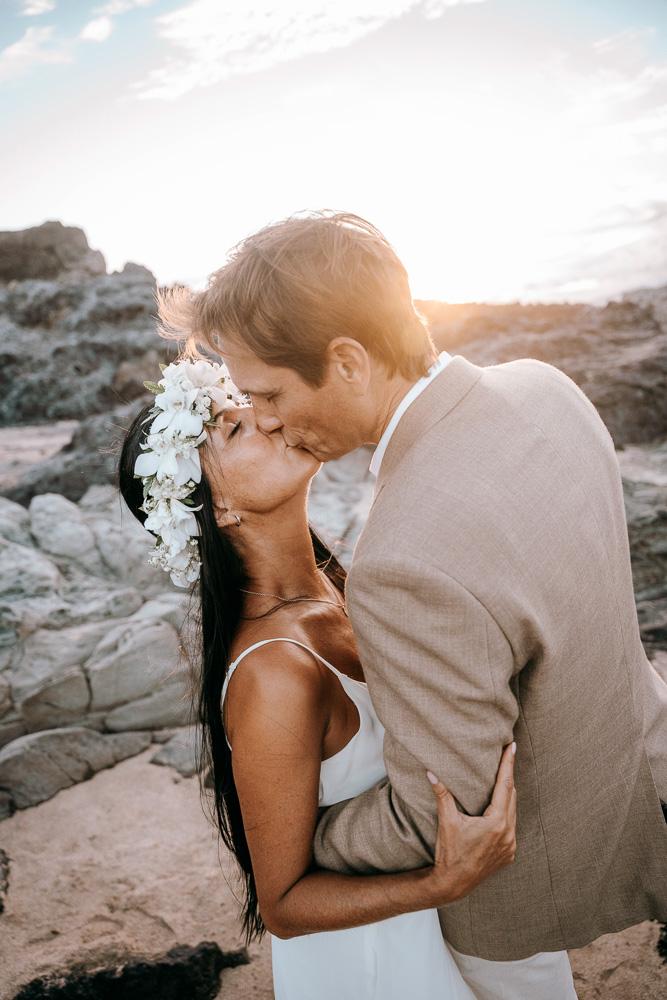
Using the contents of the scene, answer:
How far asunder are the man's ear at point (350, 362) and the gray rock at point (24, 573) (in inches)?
196

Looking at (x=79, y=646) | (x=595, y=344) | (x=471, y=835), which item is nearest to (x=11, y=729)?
(x=79, y=646)

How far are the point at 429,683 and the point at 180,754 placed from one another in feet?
13.6

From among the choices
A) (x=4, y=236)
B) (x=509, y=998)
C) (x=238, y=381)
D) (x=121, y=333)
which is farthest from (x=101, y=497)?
(x=4, y=236)

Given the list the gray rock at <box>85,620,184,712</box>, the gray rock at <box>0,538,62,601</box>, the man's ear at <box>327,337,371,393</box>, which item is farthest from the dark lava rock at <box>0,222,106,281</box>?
the man's ear at <box>327,337,371,393</box>

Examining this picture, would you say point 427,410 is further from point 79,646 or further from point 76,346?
point 76,346

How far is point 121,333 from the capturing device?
17188 millimetres

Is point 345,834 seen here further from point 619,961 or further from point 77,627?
point 77,627

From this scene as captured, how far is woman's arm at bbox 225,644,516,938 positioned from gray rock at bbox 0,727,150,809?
3332 mm

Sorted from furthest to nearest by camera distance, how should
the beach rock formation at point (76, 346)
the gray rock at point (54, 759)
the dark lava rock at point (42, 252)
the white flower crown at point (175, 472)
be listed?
the dark lava rock at point (42, 252), the beach rock formation at point (76, 346), the gray rock at point (54, 759), the white flower crown at point (175, 472)

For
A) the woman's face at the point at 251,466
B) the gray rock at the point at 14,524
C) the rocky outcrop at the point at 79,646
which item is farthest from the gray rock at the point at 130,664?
the woman's face at the point at 251,466

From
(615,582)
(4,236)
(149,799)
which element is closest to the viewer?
(615,582)

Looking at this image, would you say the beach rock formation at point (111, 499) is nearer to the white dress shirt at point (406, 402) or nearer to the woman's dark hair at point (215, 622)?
the woman's dark hair at point (215, 622)

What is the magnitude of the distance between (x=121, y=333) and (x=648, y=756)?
56.1 ft

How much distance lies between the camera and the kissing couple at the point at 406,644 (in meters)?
1.59
